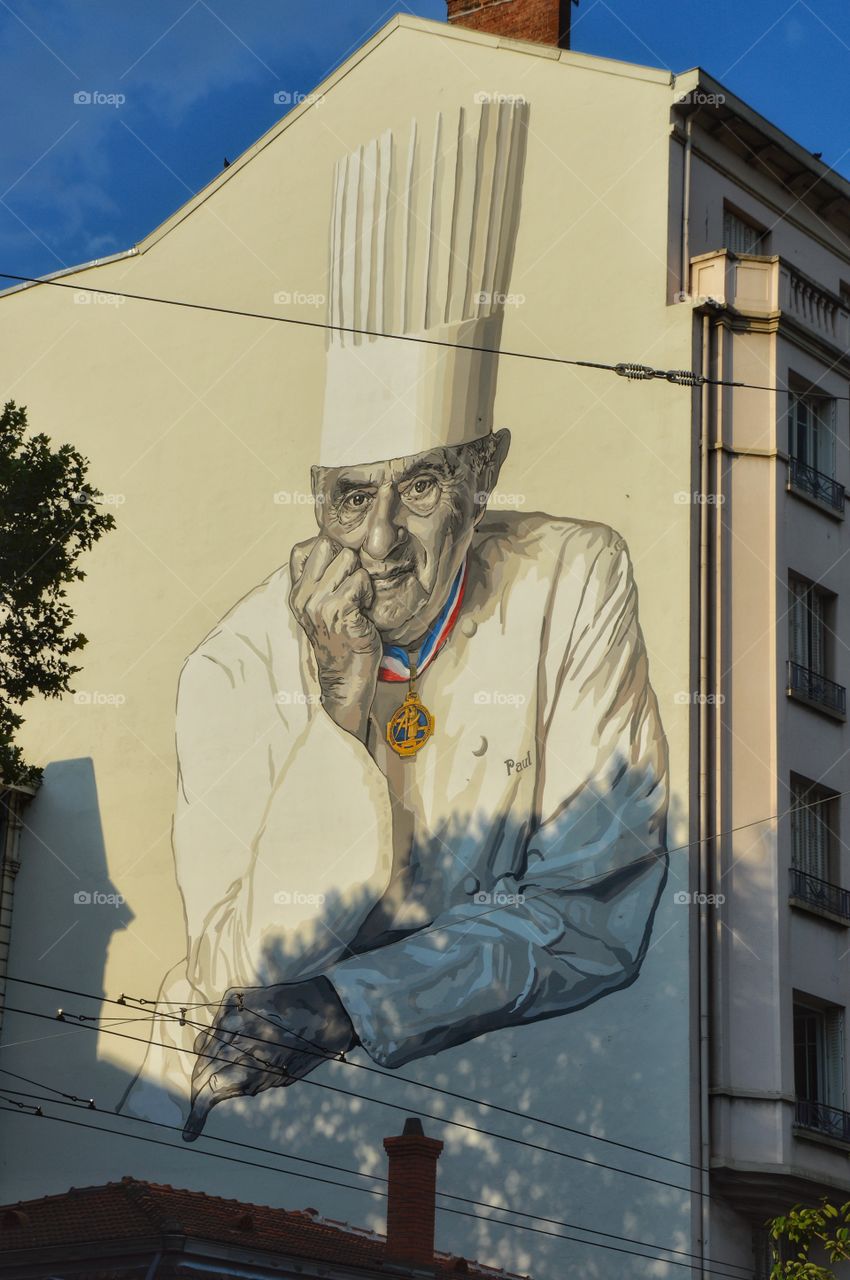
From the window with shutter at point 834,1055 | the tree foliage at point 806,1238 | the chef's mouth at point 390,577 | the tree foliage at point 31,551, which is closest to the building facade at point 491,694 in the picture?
the window with shutter at point 834,1055

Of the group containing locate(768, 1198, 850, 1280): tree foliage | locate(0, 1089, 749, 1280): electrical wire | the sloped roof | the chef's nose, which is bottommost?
locate(768, 1198, 850, 1280): tree foliage

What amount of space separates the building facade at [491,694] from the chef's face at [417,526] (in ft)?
0.45

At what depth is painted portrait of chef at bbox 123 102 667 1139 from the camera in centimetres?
3028

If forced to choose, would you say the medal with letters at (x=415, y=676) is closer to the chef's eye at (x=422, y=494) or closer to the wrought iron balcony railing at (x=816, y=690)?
the chef's eye at (x=422, y=494)

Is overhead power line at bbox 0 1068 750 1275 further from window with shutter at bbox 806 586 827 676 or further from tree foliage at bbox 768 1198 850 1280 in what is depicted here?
window with shutter at bbox 806 586 827 676

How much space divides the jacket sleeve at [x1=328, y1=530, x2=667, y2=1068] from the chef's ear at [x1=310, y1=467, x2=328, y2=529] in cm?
553

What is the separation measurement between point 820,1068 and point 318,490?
43.4ft

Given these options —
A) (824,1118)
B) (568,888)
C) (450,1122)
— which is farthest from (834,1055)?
(450,1122)

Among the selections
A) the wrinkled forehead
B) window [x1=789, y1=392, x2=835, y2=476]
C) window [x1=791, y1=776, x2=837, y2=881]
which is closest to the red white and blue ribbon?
the wrinkled forehead

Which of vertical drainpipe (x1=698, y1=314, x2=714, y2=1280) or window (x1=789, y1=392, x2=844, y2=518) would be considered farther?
window (x1=789, y1=392, x2=844, y2=518)

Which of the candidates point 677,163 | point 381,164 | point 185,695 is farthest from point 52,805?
point 677,163

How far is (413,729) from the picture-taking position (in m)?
32.6

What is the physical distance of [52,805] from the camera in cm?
3712

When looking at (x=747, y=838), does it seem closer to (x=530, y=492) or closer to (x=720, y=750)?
(x=720, y=750)
